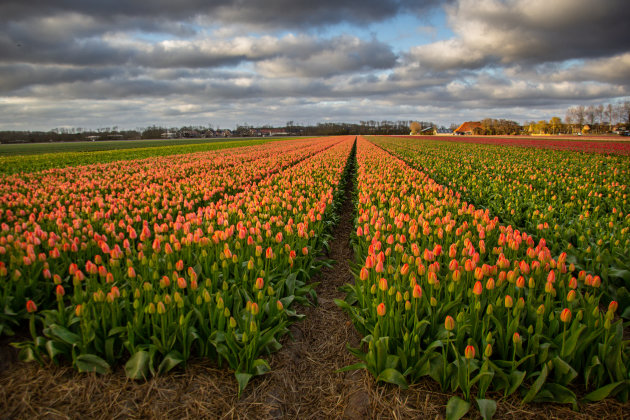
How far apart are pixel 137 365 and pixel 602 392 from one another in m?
3.35

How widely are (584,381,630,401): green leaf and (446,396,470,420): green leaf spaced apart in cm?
88

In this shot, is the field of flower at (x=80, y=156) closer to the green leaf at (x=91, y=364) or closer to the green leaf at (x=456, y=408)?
the green leaf at (x=91, y=364)

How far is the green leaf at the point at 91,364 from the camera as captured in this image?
2.62 meters

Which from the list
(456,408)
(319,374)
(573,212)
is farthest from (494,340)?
(573,212)

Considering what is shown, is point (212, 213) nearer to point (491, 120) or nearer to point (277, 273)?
point (277, 273)

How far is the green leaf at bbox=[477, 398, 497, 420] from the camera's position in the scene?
2303mm

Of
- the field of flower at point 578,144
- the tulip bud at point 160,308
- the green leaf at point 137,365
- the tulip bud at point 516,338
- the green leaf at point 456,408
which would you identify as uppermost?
the field of flower at point 578,144

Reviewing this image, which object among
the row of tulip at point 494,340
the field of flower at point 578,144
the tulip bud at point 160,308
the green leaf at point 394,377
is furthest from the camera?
the field of flower at point 578,144

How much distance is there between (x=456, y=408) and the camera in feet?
7.77

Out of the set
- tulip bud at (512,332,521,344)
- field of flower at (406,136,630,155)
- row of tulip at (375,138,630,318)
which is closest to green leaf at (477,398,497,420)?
tulip bud at (512,332,521,344)

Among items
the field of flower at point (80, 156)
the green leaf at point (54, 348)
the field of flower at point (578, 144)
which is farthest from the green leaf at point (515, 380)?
the field of flower at point (578, 144)

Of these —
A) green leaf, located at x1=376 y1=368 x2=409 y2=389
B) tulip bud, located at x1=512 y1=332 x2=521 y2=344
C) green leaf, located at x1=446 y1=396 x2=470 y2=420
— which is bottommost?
green leaf, located at x1=446 y1=396 x2=470 y2=420

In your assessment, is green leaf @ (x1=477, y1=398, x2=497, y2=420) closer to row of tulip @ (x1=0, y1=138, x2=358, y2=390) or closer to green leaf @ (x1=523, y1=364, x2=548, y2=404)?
green leaf @ (x1=523, y1=364, x2=548, y2=404)

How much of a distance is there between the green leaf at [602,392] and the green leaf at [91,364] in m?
3.57
